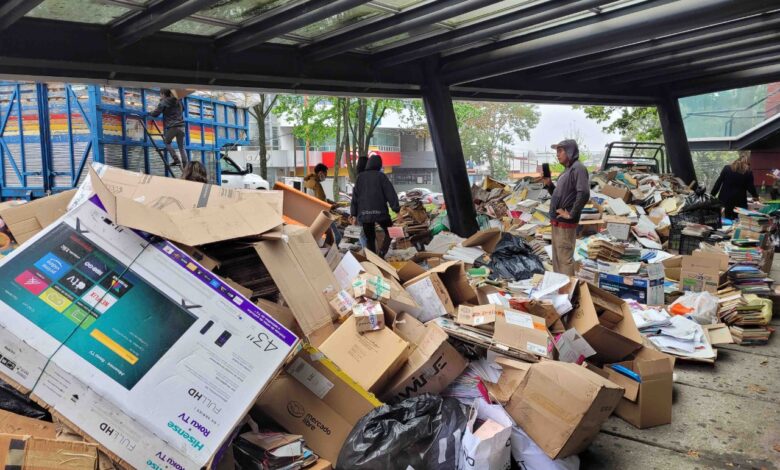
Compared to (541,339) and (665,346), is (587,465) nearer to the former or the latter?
(541,339)

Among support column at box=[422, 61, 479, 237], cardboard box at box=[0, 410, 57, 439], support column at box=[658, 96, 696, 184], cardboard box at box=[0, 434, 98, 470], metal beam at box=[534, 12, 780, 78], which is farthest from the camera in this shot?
support column at box=[658, 96, 696, 184]

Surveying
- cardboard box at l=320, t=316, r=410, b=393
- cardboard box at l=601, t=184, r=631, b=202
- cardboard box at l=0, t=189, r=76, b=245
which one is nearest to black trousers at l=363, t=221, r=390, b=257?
cardboard box at l=320, t=316, r=410, b=393

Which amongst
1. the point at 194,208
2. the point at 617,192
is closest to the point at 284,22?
the point at 194,208

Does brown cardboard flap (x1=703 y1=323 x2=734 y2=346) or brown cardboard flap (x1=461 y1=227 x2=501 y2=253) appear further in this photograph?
brown cardboard flap (x1=461 y1=227 x2=501 y2=253)

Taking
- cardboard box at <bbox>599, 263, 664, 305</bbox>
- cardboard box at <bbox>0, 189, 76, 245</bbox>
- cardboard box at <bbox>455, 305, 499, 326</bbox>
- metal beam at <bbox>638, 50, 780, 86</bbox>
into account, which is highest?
metal beam at <bbox>638, 50, 780, 86</bbox>

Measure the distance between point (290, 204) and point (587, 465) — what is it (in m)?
2.62

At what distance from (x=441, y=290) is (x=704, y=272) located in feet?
11.7

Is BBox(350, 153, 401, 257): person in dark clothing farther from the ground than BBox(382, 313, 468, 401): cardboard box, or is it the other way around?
BBox(350, 153, 401, 257): person in dark clothing

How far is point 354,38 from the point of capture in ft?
22.7

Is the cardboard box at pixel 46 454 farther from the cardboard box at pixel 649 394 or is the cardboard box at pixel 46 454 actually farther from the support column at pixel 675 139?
the support column at pixel 675 139

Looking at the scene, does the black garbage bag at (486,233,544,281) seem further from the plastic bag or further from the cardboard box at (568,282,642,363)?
the cardboard box at (568,282,642,363)

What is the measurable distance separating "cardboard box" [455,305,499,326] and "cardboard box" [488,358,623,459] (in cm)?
43

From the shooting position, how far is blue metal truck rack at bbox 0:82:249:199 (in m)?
7.33

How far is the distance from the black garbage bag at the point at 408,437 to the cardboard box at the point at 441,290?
0.96m
